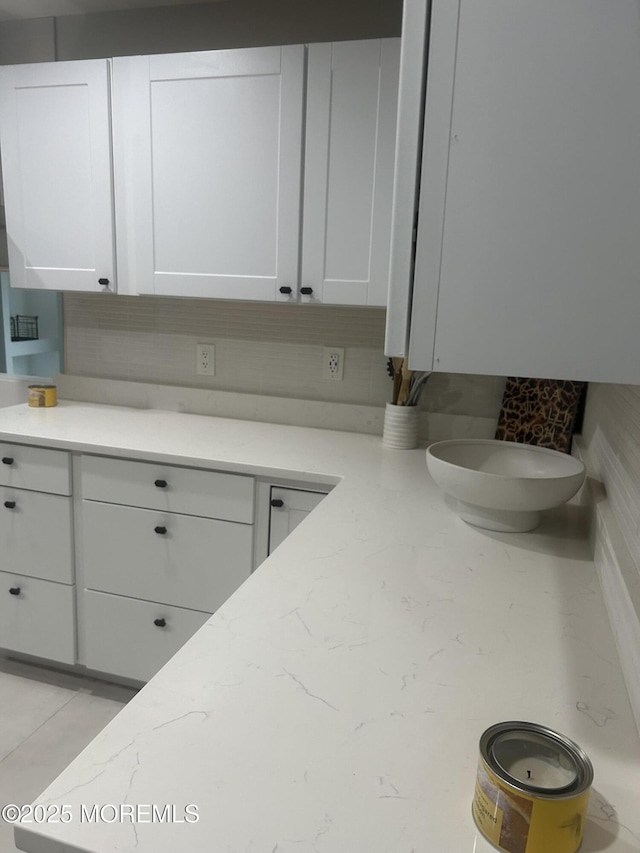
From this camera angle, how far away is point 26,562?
85.0 inches

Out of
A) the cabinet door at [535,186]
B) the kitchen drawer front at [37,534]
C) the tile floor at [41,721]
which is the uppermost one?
the cabinet door at [535,186]

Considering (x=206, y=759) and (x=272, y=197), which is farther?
(x=272, y=197)

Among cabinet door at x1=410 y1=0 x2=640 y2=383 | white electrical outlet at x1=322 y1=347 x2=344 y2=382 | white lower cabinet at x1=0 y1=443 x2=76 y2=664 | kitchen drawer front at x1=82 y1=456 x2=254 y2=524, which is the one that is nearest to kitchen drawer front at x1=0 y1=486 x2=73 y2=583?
white lower cabinet at x1=0 y1=443 x2=76 y2=664

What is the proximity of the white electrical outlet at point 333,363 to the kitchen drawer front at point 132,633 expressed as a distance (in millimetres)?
956

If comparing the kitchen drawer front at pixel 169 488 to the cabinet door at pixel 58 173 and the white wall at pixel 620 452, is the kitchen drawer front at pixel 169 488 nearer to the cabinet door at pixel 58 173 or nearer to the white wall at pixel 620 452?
the cabinet door at pixel 58 173

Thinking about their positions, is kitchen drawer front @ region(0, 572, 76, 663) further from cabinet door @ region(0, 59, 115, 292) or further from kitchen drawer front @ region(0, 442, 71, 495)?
cabinet door @ region(0, 59, 115, 292)

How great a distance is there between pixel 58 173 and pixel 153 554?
4.35 ft

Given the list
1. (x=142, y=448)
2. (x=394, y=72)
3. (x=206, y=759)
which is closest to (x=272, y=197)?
(x=394, y=72)

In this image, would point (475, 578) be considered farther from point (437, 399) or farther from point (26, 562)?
point (26, 562)

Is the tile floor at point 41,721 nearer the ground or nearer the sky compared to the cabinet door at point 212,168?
nearer the ground

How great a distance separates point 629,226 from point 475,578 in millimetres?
724

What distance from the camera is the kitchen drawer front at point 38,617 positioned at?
2.14 m

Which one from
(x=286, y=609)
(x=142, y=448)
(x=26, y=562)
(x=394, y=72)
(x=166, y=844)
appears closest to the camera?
(x=166, y=844)

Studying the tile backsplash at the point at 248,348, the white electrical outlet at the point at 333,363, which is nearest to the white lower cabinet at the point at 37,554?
the tile backsplash at the point at 248,348
